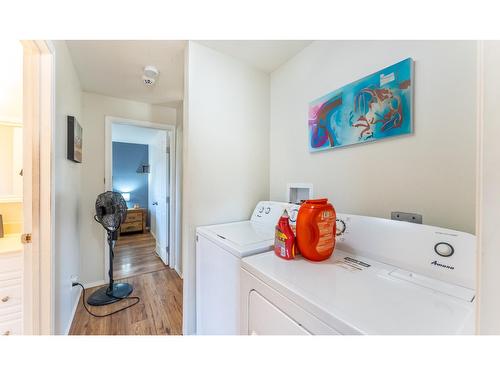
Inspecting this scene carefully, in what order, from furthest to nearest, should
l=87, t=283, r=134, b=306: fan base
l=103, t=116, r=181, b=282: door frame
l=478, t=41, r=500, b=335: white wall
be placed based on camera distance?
l=103, t=116, r=181, b=282: door frame, l=87, t=283, r=134, b=306: fan base, l=478, t=41, r=500, b=335: white wall

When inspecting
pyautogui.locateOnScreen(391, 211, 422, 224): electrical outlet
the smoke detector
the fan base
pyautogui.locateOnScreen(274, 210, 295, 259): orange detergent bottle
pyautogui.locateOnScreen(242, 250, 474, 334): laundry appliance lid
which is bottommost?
the fan base

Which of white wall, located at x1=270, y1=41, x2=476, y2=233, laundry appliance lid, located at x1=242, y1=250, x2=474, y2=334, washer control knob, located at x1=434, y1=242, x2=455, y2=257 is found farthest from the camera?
white wall, located at x1=270, y1=41, x2=476, y2=233

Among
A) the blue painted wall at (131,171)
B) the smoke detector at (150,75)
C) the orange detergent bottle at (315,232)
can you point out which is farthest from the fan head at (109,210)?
the blue painted wall at (131,171)

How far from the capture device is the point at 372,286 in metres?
0.67

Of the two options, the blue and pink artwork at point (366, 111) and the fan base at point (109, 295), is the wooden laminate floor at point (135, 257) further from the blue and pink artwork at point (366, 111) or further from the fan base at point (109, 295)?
the blue and pink artwork at point (366, 111)

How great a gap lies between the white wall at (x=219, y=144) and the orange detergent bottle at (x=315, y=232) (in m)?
0.86

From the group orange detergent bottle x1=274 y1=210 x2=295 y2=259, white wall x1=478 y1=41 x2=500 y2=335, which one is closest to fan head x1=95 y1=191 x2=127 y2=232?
orange detergent bottle x1=274 y1=210 x2=295 y2=259

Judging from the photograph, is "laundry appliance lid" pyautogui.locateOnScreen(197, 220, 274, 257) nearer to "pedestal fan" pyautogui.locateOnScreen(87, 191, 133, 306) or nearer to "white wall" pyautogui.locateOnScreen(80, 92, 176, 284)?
"pedestal fan" pyautogui.locateOnScreen(87, 191, 133, 306)

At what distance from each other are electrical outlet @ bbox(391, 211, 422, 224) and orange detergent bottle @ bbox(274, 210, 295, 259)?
1.86 ft

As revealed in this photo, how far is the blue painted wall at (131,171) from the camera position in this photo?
16.5ft

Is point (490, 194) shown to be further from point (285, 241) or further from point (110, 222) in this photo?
point (110, 222)

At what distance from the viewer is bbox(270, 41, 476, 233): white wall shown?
829 mm

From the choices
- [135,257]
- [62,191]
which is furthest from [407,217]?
[135,257]

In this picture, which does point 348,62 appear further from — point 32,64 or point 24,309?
point 24,309
